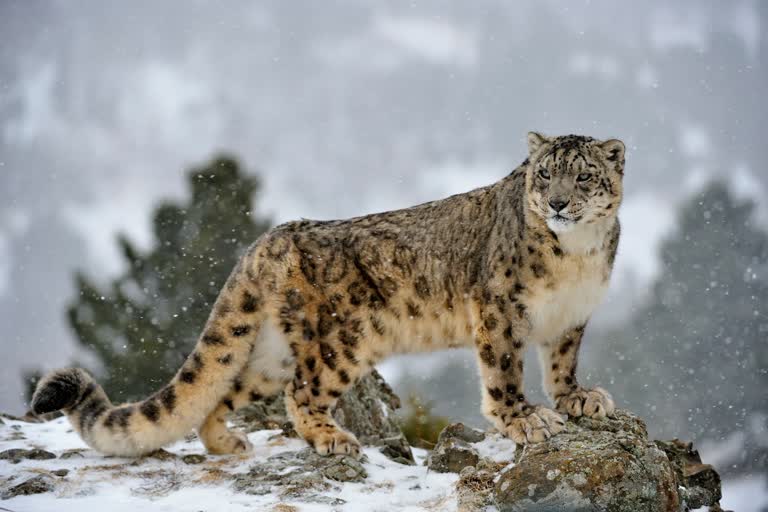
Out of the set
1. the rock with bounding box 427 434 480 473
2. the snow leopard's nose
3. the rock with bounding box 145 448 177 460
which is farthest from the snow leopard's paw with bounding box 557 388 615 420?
the rock with bounding box 145 448 177 460

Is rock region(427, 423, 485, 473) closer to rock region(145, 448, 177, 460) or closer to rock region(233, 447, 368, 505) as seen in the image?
rock region(233, 447, 368, 505)

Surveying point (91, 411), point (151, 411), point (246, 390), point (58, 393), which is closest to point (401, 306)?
point (246, 390)

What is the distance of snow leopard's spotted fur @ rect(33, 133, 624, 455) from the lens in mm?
6340

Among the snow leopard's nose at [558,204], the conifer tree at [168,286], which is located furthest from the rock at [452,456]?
the conifer tree at [168,286]

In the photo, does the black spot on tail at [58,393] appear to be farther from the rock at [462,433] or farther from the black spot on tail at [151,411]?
the rock at [462,433]

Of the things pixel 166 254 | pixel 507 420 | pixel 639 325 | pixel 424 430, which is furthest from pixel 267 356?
pixel 639 325

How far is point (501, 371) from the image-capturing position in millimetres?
6410

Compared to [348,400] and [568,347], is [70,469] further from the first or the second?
[568,347]

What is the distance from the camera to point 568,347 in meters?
6.73

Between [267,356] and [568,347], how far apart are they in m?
2.60

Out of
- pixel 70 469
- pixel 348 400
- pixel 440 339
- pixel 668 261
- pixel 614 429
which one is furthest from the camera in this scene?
pixel 668 261

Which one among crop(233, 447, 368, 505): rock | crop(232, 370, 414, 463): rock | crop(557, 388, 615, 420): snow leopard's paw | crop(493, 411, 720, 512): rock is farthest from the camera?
crop(232, 370, 414, 463): rock

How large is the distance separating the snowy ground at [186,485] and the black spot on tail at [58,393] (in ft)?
1.57

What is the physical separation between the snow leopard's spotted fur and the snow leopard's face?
12mm
